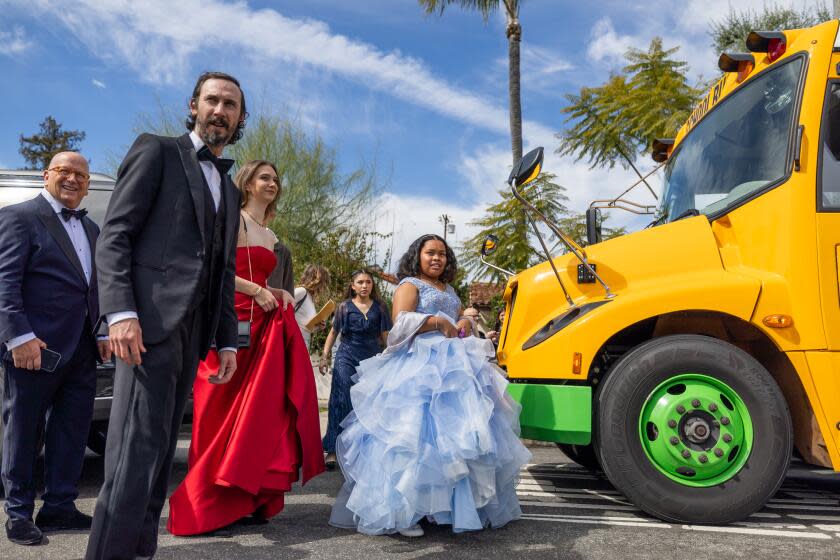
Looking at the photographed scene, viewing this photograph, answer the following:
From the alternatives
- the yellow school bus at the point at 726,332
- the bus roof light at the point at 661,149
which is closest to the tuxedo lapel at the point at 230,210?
the yellow school bus at the point at 726,332

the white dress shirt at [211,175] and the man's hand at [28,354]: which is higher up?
the white dress shirt at [211,175]

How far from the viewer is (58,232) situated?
3.73 metres

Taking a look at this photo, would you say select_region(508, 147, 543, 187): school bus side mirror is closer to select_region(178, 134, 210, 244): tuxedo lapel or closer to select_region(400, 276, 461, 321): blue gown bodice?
select_region(400, 276, 461, 321): blue gown bodice

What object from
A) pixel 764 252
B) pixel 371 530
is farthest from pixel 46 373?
pixel 764 252

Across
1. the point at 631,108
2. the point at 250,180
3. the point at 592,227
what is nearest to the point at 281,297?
the point at 250,180

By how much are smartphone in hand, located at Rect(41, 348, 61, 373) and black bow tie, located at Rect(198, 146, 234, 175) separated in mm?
1513

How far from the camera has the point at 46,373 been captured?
139 inches

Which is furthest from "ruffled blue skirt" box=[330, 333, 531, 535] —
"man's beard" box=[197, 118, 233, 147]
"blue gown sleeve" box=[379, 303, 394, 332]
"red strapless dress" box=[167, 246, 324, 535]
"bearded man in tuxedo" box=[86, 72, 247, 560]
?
"blue gown sleeve" box=[379, 303, 394, 332]

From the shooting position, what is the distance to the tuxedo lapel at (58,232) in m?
3.71

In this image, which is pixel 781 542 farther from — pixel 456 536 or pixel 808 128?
pixel 808 128

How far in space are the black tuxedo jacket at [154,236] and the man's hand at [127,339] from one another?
0.05 meters

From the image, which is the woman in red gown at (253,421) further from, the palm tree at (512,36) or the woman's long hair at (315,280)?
the palm tree at (512,36)

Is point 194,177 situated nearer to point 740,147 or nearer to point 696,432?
point 696,432

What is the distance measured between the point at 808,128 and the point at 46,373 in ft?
13.8
